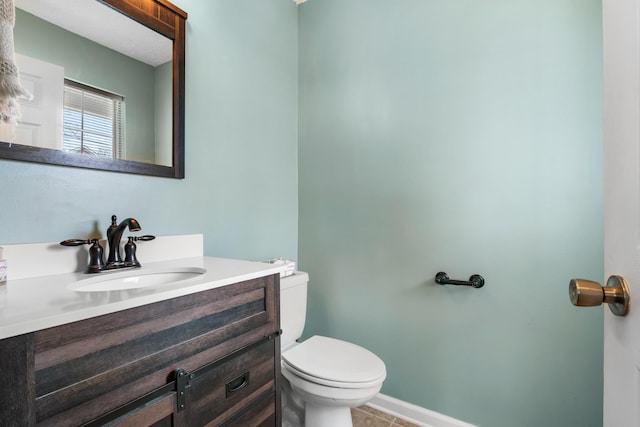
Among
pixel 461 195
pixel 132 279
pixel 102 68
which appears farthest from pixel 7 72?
pixel 461 195

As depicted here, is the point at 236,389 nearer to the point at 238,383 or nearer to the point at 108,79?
the point at 238,383

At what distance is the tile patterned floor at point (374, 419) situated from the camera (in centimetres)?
161

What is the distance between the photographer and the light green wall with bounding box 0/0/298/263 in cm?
98

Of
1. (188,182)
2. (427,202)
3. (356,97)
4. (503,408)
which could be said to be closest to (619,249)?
(427,202)

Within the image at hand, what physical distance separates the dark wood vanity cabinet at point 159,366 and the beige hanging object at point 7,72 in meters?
0.59

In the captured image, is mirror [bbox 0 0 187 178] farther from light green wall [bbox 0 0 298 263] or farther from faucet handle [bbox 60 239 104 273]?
faucet handle [bbox 60 239 104 273]

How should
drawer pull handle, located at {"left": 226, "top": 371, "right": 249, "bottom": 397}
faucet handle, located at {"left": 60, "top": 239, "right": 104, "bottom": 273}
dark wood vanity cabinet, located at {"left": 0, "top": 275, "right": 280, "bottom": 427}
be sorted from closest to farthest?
1. dark wood vanity cabinet, located at {"left": 0, "top": 275, "right": 280, "bottom": 427}
2. drawer pull handle, located at {"left": 226, "top": 371, "right": 249, "bottom": 397}
3. faucet handle, located at {"left": 60, "top": 239, "right": 104, "bottom": 273}

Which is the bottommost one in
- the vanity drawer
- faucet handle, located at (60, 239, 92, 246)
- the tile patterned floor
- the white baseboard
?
the tile patterned floor

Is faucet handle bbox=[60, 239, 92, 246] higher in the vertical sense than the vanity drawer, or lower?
higher

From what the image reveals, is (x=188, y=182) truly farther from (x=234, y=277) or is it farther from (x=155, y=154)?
(x=234, y=277)

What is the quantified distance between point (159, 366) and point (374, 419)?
1387 millimetres

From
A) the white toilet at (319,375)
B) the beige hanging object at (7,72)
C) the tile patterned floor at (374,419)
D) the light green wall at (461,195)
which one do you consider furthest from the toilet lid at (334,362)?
the beige hanging object at (7,72)

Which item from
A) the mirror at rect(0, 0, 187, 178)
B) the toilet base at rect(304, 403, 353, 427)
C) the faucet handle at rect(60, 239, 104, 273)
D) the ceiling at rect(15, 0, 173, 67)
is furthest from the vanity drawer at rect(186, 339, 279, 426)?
the ceiling at rect(15, 0, 173, 67)

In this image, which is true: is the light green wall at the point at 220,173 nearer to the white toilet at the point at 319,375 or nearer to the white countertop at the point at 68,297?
the white countertop at the point at 68,297
